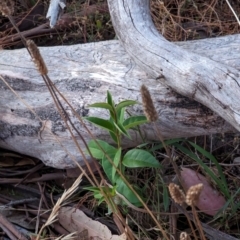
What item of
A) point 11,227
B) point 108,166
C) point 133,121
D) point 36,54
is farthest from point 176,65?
point 11,227

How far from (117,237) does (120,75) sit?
0.50 m

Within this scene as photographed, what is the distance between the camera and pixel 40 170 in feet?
6.88

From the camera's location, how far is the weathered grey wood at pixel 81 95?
1.62 meters

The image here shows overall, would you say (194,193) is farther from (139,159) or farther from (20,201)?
(20,201)

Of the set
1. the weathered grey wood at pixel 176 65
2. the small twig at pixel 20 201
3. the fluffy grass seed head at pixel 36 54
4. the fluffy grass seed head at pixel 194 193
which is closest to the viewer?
the fluffy grass seed head at pixel 194 193

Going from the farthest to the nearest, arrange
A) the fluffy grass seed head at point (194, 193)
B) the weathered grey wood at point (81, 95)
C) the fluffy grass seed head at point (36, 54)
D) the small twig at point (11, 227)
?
the small twig at point (11, 227)
the weathered grey wood at point (81, 95)
the fluffy grass seed head at point (36, 54)
the fluffy grass seed head at point (194, 193)

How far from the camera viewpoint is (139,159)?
160cm

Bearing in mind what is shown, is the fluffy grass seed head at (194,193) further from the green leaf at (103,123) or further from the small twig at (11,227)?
the small twig at (11,227)

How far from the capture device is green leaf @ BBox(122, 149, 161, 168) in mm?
1574

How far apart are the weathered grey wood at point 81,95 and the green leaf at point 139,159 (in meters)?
0.12

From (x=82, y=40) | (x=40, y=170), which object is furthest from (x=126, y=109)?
(x=82, y=40)

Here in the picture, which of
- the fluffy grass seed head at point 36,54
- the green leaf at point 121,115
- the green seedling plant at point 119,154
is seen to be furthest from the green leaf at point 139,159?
the fluffy grass seed head at point 36,54

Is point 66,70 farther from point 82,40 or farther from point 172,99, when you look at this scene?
point 82,40

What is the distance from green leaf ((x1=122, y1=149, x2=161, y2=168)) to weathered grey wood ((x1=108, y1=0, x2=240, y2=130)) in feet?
0.69
